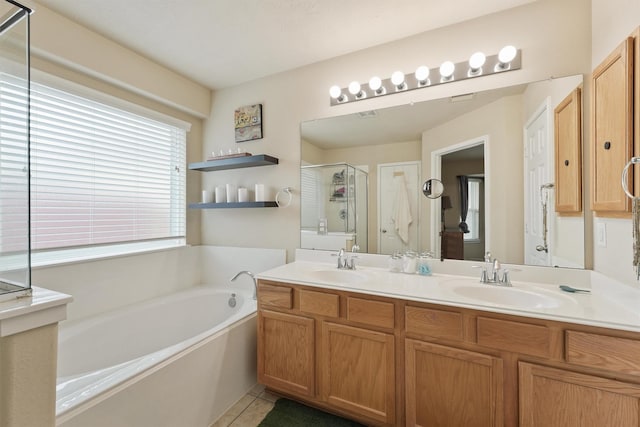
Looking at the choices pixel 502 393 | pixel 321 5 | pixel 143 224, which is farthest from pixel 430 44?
pixel 143 224

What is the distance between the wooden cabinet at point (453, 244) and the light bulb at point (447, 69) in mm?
1077

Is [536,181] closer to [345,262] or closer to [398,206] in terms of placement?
[398,206]

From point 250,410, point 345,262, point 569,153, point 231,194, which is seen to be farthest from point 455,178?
point 250,410

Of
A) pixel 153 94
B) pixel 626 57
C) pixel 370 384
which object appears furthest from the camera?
pixel 153 94

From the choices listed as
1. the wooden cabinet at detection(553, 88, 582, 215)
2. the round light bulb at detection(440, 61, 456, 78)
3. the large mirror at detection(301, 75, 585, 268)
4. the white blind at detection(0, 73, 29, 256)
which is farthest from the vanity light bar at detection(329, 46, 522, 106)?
the white blind at detection(0, 73, 29, 256)

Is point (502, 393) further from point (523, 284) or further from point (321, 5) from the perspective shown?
point (321, 5)

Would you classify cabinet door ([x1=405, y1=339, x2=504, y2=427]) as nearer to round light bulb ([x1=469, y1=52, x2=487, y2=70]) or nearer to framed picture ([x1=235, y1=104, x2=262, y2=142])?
round light bulb ([x1=469, y1=52, x2=487, y2=70])

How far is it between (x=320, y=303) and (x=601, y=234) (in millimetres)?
1572

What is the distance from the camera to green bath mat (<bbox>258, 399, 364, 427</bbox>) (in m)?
1.61

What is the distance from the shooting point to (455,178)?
6.00 feet

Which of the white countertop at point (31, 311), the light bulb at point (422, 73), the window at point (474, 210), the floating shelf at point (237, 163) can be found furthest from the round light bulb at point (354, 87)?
the white countertop at point (31, 311)

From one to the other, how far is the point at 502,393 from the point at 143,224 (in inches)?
109

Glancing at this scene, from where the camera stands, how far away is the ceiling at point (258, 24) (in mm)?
1663

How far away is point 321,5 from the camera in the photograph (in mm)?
1671
